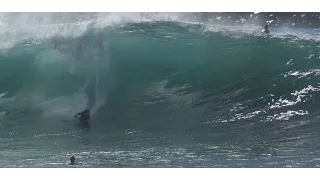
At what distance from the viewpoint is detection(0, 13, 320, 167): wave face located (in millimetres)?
7887

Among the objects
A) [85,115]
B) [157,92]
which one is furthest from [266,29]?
[85,115]

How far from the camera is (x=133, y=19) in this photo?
12.8 meters

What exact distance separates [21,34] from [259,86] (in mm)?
7082

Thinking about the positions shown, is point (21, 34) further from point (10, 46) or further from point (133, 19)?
point (133, 19)

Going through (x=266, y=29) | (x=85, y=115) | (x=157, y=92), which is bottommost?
(x=85, y=115)

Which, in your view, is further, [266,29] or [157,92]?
[266,29]

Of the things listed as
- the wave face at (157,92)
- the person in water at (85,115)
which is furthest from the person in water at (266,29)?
the person in water at (85,115)

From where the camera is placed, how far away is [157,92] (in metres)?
10.6

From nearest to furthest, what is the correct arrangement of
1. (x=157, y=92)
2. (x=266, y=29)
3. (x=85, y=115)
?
(x=85, y=115) < (x=157, y=92) < (x=266, y=29)

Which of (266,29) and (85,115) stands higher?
(266,29)

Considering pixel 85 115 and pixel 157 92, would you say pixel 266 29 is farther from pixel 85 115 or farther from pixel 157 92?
pixel 85 115

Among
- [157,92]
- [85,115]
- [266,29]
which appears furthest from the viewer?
[266,29]

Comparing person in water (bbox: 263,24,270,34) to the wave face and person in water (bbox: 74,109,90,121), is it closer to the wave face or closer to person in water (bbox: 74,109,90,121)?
the wave face

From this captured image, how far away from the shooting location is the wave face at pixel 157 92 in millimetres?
7887
